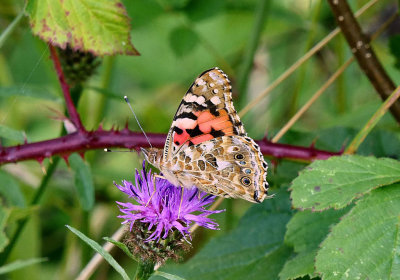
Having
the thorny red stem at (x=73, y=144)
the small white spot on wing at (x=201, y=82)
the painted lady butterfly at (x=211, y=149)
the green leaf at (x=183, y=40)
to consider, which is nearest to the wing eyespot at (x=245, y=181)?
the painted lady butterfly at (x=211, y=149)

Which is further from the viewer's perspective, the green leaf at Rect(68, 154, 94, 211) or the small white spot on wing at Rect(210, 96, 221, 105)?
the green leaf at Rect(68, 154, 94, 211)

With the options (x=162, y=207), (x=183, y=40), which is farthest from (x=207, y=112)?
(x=183, y=40)

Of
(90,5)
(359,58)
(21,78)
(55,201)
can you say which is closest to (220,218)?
(55,201)

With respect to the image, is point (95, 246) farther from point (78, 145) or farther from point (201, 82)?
point (201, 82)

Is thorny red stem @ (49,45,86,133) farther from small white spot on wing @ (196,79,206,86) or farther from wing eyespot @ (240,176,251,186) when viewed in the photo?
wing eyespot @ (240,176,251,186)

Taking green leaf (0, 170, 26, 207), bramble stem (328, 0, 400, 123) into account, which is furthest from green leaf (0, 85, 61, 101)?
bramble stem (328, 0, 400, 123)

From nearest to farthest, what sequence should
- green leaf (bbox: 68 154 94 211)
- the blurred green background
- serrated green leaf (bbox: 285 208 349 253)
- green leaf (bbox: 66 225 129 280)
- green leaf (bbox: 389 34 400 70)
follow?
green leaf (bbox: 66 225 129 280), serrated green leaf (bbox: 285 208 349 253), green leaf (bbox: 68 154 94 211), green leaf (bbox: 389 34 400 70), the blurred green background

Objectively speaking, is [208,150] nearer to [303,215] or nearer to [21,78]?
[303,215]
